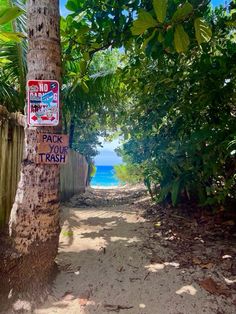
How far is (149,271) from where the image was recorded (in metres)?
2.64

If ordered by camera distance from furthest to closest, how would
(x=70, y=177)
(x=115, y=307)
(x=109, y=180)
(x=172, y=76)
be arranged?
(x=109, y=180) < (x=70, y=177) < (x=172, y=76) < (x=115, y=307)

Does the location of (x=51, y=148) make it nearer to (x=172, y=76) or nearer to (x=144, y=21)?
(x=144, y=21)

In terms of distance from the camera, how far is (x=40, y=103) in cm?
224

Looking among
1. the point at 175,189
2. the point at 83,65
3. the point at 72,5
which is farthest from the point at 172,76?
the point at 175,189

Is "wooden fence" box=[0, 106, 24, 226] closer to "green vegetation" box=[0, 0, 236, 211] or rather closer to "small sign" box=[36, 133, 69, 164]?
"green vegetation" box=[0, 0, 236, 211]

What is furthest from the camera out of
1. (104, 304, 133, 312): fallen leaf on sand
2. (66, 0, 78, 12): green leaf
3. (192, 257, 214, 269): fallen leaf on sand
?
(66, 0, 78, 12): green leaf

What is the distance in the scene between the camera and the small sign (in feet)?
7.32

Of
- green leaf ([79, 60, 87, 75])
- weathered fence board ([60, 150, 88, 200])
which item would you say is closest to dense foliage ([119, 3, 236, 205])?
green leaf ([79, 60, 87, 75])

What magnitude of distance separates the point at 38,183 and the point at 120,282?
1081mm

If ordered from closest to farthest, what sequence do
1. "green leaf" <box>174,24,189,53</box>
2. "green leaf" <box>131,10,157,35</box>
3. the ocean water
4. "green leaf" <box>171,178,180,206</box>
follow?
"green leaf" <box>131,10,157,35</box> → "green leaf" <box>174,24,189,53</box> → "green leaf" <box>171,178,180,206</box> → the ocean water

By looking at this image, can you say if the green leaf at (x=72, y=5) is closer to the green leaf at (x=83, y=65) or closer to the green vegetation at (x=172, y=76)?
the green vegetation at (x=172, y=76)

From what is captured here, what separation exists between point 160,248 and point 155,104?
252 centimetres

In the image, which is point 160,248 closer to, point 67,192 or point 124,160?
point 67,192

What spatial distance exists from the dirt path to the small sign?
1.03m
